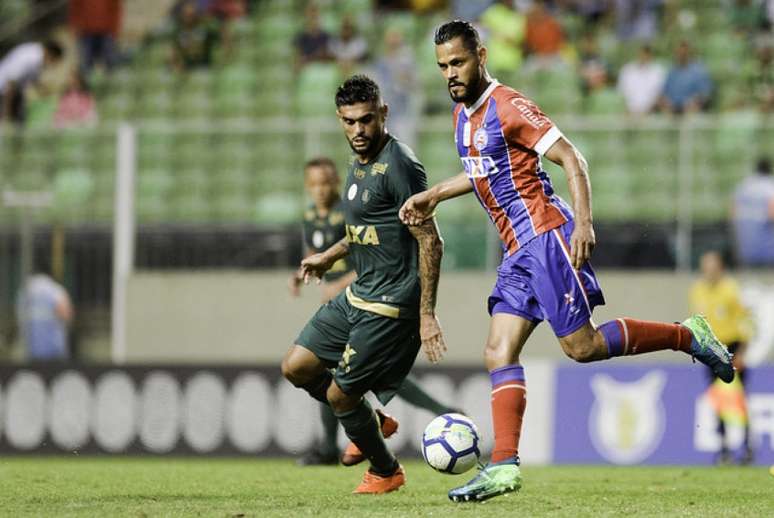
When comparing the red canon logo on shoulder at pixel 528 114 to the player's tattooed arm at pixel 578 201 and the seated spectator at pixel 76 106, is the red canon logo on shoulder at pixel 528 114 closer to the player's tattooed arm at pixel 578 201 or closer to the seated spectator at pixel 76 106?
the player's tattooed arm at pixel 578 201

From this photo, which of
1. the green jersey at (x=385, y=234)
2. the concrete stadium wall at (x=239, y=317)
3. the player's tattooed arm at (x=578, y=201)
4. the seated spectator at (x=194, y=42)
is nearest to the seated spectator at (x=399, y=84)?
the concrete stadium wall at (x=239, y=317)

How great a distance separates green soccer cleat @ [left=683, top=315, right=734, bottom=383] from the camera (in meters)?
7.89

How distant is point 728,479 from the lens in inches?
418

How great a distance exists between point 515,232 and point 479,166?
388mm

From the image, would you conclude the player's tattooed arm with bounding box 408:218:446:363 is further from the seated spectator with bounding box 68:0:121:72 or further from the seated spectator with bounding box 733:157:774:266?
the seated spectator with bounding box 68:0:121:72

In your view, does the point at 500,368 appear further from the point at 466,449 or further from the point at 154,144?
the point at 154,144

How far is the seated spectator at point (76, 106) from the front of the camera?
18531 millimetres

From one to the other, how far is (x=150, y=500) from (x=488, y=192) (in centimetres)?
241

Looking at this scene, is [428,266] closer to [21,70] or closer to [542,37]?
[542,37]

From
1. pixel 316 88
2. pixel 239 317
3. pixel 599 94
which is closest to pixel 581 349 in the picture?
pixel 239 317

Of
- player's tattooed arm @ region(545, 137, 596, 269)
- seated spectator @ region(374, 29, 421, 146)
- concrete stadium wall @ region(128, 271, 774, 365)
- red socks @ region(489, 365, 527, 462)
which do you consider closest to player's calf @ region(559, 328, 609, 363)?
red socks @ region(489, 365, 527, 462)

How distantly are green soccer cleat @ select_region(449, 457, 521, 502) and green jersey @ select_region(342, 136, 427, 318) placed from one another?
111 centimetres

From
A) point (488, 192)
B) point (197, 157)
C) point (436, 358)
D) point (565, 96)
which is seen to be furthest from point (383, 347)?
point (565, 96)

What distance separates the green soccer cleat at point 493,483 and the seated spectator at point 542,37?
10.8 m
